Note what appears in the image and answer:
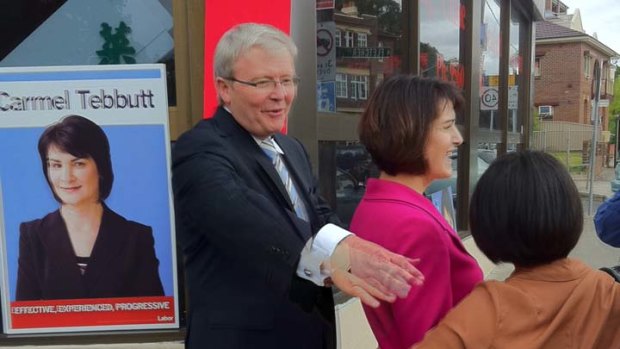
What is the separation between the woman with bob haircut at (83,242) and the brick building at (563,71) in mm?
35669

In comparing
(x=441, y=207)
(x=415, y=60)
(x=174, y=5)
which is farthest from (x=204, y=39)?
(x=441, y=207)

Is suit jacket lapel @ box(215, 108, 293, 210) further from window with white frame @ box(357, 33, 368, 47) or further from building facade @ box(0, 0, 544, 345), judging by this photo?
Result: window with white frame @ box(357, 33, 368, 47)

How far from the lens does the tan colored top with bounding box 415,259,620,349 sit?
3.88 feet

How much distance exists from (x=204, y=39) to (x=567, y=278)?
2211 mm

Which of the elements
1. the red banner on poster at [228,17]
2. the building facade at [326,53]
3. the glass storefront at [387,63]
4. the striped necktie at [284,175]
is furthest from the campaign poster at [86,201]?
the striped necktie at [284,175]

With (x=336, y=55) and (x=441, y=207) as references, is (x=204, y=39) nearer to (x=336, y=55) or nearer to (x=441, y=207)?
(x=336, y=55)

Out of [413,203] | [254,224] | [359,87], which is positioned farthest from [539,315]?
[359,87]

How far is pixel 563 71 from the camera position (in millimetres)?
34938

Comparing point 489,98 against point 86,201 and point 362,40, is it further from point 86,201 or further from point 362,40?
point 86,201

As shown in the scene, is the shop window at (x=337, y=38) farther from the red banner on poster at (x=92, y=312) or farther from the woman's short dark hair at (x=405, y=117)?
the woman's short dark hair at (x=405, y=117)

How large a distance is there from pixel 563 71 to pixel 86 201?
121 feet

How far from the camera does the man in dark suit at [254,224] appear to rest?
44.8 inches

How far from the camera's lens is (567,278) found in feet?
4.13

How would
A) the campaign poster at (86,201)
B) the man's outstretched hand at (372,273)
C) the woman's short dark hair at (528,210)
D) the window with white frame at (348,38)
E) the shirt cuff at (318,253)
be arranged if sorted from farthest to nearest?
the window with white frame at (348,38) → the campaign poster at (86,201) → the woman's short dark hair at (528,210) → the shirt cuff at (318,253) → the man's outstretched hand at (372,273)
